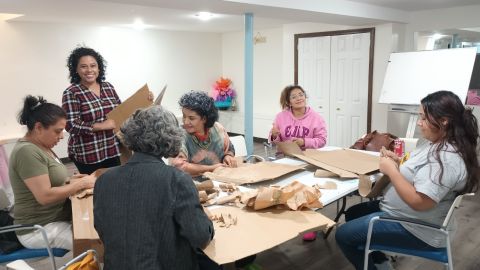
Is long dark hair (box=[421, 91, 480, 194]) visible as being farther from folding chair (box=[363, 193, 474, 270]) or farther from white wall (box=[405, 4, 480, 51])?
white wall (box=[405, 4, 480, 51])

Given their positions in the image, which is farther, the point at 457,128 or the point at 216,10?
the point at 216,10

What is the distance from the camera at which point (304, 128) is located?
3217 mm

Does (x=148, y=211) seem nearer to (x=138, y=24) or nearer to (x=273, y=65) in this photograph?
(x=138, y=24)

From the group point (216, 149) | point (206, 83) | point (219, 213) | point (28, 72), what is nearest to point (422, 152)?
point (219, 213)

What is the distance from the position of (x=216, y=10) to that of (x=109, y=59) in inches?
138

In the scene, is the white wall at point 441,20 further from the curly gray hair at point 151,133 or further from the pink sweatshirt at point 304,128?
the curly gray hair at point 151,133

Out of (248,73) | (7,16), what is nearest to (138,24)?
(7,16)

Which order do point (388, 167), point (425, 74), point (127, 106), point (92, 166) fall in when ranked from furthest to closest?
point (425, 74)
point (92, 166)
point (127, 106)
point (388, 167)

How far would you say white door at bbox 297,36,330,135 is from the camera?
5.59m

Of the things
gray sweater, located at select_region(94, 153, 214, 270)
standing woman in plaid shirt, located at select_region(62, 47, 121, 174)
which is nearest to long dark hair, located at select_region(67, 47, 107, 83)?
standing woman in plaid shirt, located at select_region(62, 47, 121, 174)

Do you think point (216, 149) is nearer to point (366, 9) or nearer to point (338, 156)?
point (338, 156)

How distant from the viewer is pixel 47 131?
1.90m

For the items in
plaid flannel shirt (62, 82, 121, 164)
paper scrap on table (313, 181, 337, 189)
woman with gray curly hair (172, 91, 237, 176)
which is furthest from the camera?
plaid flannel shirt (62, 82, 121, 164)

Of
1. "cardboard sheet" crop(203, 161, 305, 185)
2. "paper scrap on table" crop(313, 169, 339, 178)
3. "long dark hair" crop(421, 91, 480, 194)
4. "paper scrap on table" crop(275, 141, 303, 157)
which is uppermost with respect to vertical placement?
"long dark hair" crop(421, 91, 480, 194)
